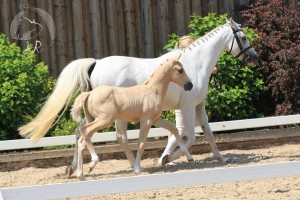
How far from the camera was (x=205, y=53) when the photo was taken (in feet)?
35.2

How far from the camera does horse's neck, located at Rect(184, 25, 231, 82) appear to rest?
10633 mm

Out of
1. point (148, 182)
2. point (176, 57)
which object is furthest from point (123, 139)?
point (148, 182)

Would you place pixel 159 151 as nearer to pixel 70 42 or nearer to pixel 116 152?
pixel 116 152

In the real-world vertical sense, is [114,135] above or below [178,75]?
below

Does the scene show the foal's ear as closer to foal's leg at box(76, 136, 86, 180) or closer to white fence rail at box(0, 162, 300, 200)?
foal's leg at box(76, 136, 86, 180)

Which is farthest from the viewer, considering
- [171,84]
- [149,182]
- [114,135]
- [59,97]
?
[114,135]

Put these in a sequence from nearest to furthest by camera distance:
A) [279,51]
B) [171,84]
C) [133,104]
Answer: [133,104] → [171,84] → [279,51]

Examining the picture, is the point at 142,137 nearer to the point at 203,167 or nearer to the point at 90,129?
the point at 90,129

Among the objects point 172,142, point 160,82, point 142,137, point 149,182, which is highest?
point 160,82

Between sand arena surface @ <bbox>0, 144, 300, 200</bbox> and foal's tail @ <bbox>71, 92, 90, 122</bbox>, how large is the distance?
0.84 meters

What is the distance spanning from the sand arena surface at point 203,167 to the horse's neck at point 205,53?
45.6 inches

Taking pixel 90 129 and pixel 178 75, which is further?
pixel 178 75

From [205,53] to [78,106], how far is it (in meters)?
2.08

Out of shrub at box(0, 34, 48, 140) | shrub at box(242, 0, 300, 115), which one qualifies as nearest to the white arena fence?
shrub at box(0, 34, 48, 140)
